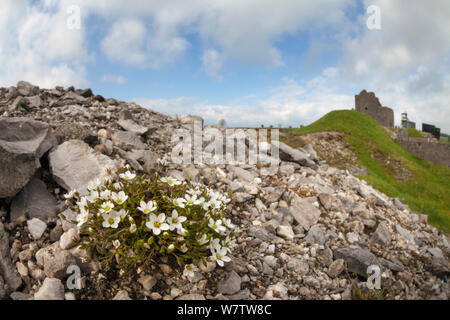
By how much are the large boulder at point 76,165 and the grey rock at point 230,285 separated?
287cm

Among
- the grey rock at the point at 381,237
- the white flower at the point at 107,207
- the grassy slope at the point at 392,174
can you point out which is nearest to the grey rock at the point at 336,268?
the grey rock at the point at 381,237

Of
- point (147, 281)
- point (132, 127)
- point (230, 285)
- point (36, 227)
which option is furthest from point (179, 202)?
point (132, 127)

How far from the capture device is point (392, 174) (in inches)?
717

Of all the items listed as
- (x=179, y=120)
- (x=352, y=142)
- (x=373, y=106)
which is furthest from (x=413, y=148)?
(x=179, y=120)

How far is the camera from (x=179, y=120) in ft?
36.0

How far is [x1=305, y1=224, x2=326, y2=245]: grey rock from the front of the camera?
548 cm

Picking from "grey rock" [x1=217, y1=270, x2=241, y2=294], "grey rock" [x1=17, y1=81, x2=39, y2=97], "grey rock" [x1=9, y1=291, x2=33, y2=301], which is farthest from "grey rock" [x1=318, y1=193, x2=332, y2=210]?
"grey rock" [x1=17, y1=81, x2=39, y2=97]

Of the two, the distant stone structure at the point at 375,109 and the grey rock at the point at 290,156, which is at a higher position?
the distant stone structure at the point at 375,109

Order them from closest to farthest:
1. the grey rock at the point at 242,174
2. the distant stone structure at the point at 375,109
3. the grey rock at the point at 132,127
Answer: the grey rock at the point at 242,174 → the grey rock at the point at 132,127 → the distant stone structure at the point at 375,109

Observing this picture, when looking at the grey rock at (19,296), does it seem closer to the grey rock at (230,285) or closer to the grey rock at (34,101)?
the grey rock at (230,285)

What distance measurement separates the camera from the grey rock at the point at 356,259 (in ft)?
16.0

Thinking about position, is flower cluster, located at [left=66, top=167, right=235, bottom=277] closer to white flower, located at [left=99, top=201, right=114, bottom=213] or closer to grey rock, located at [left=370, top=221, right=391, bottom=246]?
white flower, located at [left=99, top=201, right=114, bottom=213]

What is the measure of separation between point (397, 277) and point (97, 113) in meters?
8.77
